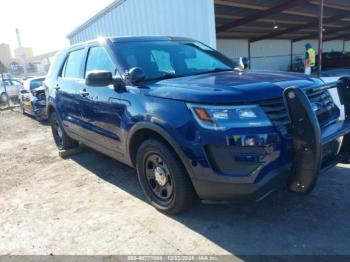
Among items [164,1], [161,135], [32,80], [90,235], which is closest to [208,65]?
[161,135]

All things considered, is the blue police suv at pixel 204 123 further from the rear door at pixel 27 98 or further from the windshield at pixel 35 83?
the windshield at pixel 35 83

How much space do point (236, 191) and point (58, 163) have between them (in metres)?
4.00

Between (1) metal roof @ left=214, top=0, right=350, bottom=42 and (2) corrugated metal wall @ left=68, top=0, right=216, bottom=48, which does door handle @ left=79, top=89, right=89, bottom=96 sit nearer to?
(2) corrugated metal wall @ left=68, top=0, right=216, bottom=48

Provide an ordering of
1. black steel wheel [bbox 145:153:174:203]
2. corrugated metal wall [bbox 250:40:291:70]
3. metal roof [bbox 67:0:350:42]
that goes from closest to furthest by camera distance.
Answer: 1. black steel wheel [bbox 145:153:174:203]
2. metal roof [bbox 67:0:350:42]
3. corrugated metal wall [bbox 250:40:291:70]

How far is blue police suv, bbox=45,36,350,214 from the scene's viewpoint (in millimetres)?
2604

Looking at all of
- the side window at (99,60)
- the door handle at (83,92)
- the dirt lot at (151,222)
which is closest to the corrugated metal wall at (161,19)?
the side window at (99,60)

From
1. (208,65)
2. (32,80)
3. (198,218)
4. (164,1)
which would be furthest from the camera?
(32,80)

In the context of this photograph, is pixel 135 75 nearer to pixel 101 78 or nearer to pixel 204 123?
pixel 101 78

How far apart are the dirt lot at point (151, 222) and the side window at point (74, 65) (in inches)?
64.1

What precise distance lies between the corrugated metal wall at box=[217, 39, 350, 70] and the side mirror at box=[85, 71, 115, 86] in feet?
68.2

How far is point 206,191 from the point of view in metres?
2.83

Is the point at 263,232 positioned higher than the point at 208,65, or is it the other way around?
the point at 208,65

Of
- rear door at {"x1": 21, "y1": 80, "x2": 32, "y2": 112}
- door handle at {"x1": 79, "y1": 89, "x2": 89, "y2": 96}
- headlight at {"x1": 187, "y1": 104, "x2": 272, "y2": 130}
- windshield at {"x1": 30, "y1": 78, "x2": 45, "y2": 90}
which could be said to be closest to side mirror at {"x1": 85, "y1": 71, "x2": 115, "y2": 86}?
door handle at {"x1": 79, "y1": 89, "x2": 89, "y2": 96}

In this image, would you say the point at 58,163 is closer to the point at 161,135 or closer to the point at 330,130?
the point at 161,135
